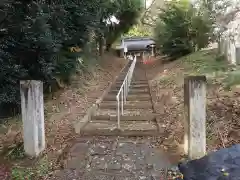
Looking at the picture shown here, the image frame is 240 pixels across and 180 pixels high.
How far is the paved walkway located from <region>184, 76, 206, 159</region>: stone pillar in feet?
1.86

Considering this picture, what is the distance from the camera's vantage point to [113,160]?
17.9 ft

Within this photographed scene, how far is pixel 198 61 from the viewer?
46.8 feet

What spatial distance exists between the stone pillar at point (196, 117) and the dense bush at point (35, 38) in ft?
11.7

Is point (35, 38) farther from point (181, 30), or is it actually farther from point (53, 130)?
point (181, 30)

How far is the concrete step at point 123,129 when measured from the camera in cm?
675

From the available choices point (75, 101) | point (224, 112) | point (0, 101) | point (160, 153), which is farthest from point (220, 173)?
point (75, 101)

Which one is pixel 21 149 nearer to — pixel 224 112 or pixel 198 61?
pixel 224 112

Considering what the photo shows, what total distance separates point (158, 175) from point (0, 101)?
378 centimetres

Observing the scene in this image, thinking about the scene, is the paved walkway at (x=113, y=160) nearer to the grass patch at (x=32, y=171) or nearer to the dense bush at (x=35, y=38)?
the grass patch at (x=32, y=171)

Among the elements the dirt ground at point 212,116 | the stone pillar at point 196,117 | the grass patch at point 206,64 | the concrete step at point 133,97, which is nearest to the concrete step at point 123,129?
the dirt ground at point 212,116

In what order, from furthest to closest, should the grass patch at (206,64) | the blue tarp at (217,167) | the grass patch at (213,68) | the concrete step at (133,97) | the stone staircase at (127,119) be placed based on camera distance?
the grass patch at (206,64) → the concrete step at (133,97) → the grass patch at (213,68) → the stone staircase at (127,119) → the blue tarp at (217,167)

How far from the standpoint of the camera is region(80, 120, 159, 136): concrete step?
675 centimetres

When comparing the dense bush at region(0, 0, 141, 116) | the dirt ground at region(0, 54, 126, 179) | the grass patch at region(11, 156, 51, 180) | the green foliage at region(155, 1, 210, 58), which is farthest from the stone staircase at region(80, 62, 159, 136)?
the green foliage at region(155, 1, 210, 58)

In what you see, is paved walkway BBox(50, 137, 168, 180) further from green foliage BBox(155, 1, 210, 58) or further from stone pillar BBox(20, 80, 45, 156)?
green foliage BBox(155, 1, 210, 58)
